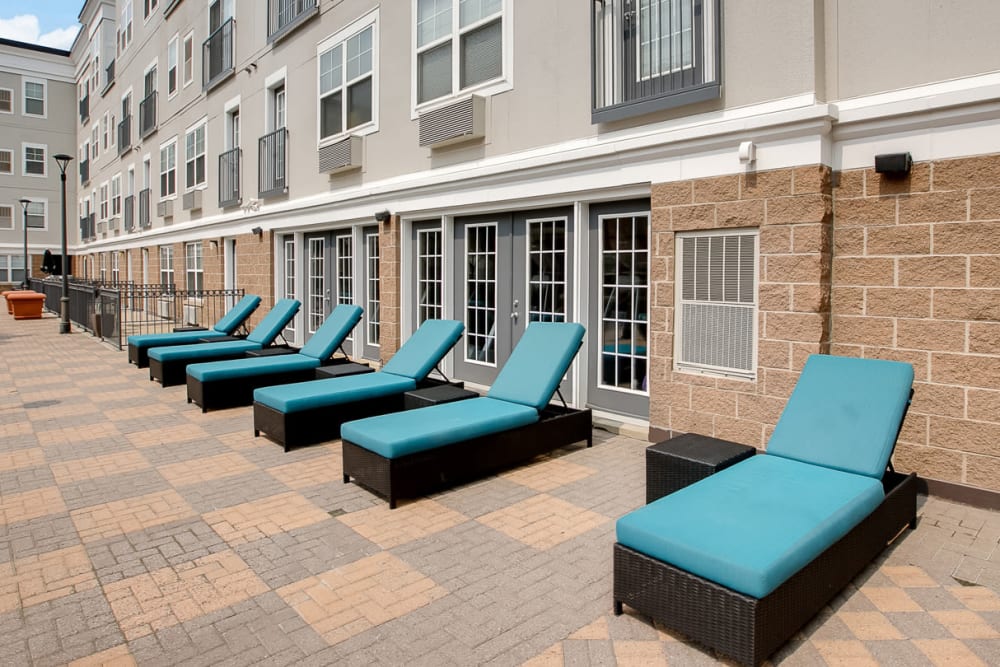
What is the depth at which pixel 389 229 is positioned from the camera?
10047 millimetres

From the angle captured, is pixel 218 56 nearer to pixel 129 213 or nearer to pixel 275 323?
pixel 275 323

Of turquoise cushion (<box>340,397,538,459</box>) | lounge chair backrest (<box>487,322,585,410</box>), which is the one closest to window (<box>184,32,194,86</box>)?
lounge chair backrest (<box>487,322,585,410</box>)

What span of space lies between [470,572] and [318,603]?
826 mm

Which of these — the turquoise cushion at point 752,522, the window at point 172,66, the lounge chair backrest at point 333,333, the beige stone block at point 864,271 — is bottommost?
the turquoise cushion at point 752,522

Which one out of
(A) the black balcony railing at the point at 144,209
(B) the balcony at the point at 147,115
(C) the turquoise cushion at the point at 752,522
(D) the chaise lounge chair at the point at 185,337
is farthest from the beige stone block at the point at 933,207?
(A) the black balcony railing at the point at 144,209

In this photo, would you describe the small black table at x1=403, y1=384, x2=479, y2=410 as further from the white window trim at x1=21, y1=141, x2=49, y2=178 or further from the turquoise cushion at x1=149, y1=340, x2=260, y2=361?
the white window trim at x1=21, y1=141, x2=49, y2=178

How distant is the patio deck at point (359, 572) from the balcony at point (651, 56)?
3.32 meters

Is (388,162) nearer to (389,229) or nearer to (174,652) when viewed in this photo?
(389,229)

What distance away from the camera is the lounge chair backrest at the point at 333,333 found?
28.9ft

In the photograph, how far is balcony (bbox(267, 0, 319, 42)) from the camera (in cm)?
1226

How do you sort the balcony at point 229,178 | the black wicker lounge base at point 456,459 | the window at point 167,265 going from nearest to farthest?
the black wicker lounge base at point 456,459
the balcony at point 229,178
the window at point 167,265

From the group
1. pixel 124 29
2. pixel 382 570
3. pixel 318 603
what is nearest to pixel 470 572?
pixel 382 570

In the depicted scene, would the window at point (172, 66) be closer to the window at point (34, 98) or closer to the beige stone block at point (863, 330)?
the beige stone block at point (863, 330)

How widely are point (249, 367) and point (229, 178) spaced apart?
910 cm
